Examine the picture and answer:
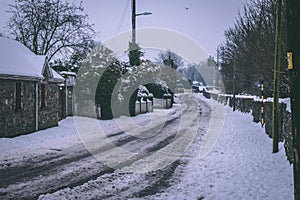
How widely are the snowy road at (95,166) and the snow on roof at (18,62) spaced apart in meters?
3.10

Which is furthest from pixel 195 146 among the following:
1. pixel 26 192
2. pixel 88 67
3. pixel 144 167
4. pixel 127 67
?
pixel 127 67

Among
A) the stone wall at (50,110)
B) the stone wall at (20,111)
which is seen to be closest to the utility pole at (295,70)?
the stone wall at (20,111)

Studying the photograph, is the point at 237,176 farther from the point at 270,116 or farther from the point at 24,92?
the point at 24,92

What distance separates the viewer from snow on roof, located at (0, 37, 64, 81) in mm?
13452

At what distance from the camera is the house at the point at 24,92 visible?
1313cm

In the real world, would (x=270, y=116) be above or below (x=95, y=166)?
above

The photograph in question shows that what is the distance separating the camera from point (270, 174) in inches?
287

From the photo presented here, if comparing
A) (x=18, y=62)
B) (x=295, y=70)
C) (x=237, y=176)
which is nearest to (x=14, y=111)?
(x=18, y=62)

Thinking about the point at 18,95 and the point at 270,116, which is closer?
the point at 270,116

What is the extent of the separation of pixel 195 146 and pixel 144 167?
386 cm

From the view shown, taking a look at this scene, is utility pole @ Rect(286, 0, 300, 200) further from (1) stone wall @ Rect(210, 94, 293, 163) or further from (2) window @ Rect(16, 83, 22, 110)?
(2) window @ Rect(16, 83, 22, 110)

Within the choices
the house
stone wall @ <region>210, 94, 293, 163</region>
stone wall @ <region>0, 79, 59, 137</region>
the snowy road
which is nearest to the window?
the house

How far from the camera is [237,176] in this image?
7.30m

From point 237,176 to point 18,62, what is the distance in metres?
12.1
